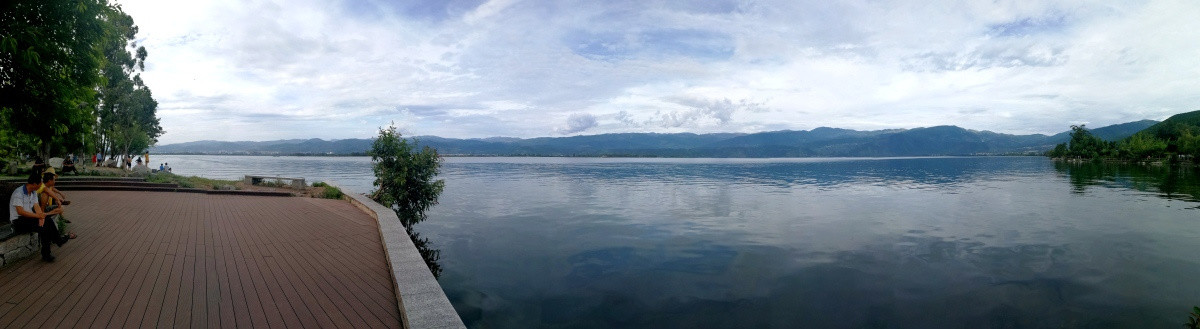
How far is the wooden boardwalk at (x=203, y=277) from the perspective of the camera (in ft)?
21.5

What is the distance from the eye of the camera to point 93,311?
656cm

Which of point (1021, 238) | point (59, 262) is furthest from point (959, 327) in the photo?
point (59, 262)

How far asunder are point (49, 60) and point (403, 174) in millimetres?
12515

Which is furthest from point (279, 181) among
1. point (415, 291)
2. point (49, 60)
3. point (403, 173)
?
point (415, 291)

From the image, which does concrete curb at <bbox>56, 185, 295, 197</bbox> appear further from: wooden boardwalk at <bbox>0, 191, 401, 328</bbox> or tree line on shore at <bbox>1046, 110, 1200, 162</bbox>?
tree line on shore at <bbox>1046, 110, 1200, 162</bbox>

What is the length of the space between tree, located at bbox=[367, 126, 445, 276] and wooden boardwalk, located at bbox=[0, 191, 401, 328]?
7288mm

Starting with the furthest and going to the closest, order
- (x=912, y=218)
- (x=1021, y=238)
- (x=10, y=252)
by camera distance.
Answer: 1. (x=912, y=218)
2. (x=1021, y=238)
3. (x=10, y=252)

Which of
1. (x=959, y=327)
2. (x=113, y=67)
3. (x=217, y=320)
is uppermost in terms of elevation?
(x=113, y=67)

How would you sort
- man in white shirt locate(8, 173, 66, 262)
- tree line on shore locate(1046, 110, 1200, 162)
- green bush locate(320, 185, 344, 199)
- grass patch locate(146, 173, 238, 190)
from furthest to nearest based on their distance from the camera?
tree line on shore locate(1046, 110, 1200, 162) < grass patch locate(146, 173, 238, 190) < green bush locate(320, 185, 344, 199) < man in white shirt locate(8, 173, 66, 262)

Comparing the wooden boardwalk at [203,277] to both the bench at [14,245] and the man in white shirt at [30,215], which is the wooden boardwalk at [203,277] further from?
the man in white shirt at [30,215]

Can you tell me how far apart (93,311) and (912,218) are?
101 ft

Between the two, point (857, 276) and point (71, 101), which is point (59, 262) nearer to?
point (71, 101)

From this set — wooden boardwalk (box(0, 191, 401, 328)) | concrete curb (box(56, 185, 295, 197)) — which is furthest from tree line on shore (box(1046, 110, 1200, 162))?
concrete curb (box(56, 185, 295, 197))

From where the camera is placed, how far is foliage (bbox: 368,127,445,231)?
22.1m
